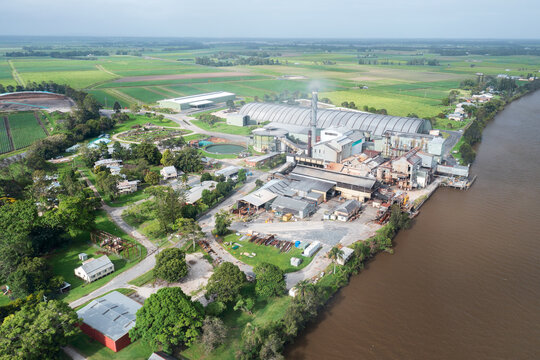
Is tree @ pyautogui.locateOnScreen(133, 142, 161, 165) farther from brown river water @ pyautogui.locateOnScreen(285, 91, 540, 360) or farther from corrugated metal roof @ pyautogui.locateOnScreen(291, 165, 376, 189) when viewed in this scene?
brown river water @ pyautogui.locateOnScreen(285, 91, 540, 360)

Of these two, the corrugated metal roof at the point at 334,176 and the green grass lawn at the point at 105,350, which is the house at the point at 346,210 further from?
the green grass lawn at the point at 105,350

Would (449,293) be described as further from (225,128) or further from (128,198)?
(225,128)

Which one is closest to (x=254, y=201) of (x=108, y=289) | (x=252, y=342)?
(x=108, y=289)

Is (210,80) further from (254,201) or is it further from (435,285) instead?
(435,285)

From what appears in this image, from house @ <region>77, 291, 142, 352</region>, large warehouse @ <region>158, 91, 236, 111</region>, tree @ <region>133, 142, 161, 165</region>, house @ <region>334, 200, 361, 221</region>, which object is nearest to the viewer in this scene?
house @ <region>77, 291, 142, 352</region>

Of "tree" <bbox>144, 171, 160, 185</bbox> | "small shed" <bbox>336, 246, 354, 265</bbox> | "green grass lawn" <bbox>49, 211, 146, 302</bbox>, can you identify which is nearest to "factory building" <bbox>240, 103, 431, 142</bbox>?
"tree" <bbox>144, 171, 160, 185</bbox>

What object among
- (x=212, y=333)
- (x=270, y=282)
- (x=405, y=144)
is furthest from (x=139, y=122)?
(x=212, y=333)

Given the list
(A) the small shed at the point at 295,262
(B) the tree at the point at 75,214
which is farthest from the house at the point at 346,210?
(B) the tree at the point at 75,214
